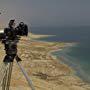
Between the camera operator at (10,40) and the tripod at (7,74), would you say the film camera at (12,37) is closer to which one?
the camera operator at (10,40)

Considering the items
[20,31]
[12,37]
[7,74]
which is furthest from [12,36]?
[7,74]

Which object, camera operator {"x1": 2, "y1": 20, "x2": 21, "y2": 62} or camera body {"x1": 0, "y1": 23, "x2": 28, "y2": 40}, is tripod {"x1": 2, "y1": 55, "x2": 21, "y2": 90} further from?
camera body {"x1": 0, "y1": 23, "x2": 28, "y2": 40}

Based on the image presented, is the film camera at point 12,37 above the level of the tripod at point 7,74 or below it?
above

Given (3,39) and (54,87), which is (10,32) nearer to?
(3,39)

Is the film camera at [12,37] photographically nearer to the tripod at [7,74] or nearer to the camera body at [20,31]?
the camera body at [20,31]

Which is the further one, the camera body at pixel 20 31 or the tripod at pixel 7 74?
the tripod at pixel 7 74

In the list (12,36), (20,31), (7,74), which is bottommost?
(7,74)

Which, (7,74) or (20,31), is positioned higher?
(20,31)

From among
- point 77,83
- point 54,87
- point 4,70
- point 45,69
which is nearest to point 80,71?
point 45,69

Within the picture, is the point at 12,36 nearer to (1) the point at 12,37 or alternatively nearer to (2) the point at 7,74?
(1) the point at 12,37

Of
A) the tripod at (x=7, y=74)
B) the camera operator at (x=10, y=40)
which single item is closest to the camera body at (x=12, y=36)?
the camera operator at (x=10, y=40)

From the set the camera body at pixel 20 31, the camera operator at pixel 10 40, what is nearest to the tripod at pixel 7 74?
the camera operator at pixel 10 40
